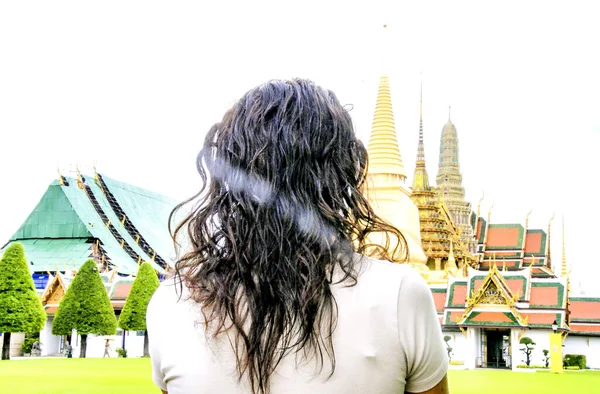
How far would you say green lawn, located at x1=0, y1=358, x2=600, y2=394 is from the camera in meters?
7.57

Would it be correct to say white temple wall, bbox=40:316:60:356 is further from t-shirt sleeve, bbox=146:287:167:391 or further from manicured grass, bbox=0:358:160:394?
t-shirt sleeve, bbox=146:287:167:391

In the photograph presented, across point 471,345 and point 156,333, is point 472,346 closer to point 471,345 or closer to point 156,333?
point 471,345

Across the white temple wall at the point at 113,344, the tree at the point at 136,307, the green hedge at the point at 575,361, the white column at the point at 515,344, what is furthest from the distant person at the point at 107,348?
the green hedge at the point at 575,361

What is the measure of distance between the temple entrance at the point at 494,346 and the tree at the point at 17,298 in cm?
713

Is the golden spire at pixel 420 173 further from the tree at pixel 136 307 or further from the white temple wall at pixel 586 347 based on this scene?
the tree at pixel 136 307

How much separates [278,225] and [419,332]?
19cm

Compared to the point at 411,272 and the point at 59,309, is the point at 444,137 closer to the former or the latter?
the point at 59,309

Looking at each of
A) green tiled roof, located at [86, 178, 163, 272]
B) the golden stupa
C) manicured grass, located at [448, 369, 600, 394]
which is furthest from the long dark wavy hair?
green tiled roof, located at [86, 178, 163, 272]

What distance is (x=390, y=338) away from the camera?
0.81 metres

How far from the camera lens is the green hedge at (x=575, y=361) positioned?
13242 mm

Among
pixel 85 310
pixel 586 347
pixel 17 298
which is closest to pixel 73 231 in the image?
pixel 85 310

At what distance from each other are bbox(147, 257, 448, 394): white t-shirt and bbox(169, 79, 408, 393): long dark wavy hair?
1 cm

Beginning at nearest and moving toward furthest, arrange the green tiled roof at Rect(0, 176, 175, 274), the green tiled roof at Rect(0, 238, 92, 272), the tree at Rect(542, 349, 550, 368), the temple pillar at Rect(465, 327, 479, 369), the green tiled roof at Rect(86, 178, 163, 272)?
1. the tree at Rect(542, 349, 550, 368)
2. the temple pillar at Rect(465, 327, 479, 369)
3. the green tiled roof at Rect(0, 238, 92, 272)
4. the green tiled roof at Rect(0, 176, 175, 274)
5. the green tiled roof at Rect(86, 178, 163, 272)

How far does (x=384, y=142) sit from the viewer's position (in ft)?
61.4
